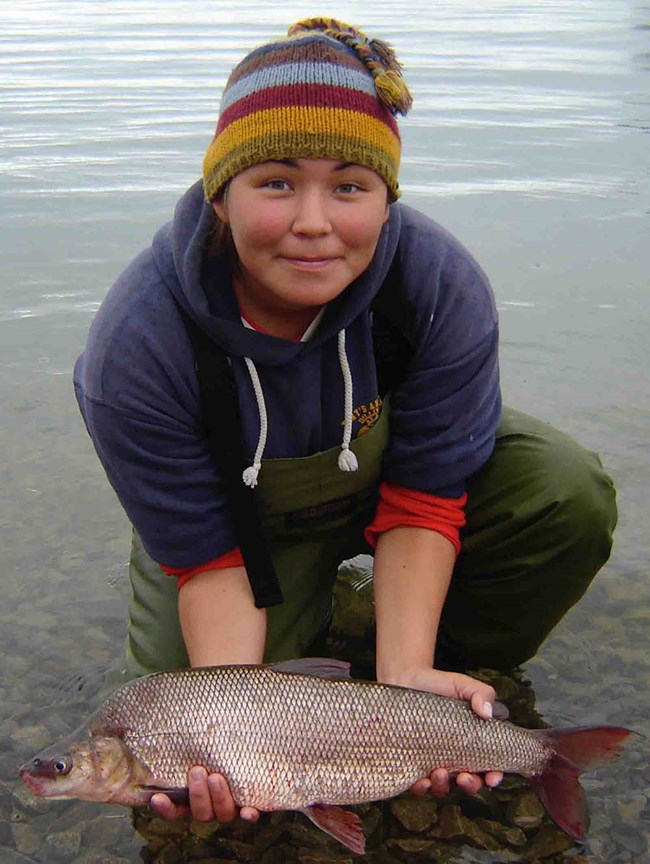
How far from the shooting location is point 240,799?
2844 mm

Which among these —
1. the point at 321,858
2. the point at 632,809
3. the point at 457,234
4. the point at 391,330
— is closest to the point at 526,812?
the point at 632,809

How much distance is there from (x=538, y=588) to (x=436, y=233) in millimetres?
1177

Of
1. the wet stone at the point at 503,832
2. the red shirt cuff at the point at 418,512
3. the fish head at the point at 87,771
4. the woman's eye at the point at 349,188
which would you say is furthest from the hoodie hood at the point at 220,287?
the wet stone at the point at 503,832

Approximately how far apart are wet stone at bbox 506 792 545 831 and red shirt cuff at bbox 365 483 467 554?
762 mm

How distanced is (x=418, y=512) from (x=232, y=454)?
0.60 meters

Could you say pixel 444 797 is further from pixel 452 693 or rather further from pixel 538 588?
pixel 538 588

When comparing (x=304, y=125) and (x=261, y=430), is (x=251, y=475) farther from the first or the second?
(x=304, y=125)

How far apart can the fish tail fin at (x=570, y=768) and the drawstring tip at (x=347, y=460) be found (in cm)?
93

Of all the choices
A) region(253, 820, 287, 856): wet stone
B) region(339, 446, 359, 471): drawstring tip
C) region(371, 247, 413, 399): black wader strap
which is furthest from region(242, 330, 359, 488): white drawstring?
region(253, 820, 287, 856): wet stone

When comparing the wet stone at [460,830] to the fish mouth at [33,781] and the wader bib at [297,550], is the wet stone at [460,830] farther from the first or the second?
the fish mouth at [33,781]

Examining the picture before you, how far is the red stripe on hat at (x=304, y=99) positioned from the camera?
9.16 ft

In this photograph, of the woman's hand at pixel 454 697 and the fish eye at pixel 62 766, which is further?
the woman's hand at pixel 454 697

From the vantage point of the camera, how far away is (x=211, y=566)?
336cm

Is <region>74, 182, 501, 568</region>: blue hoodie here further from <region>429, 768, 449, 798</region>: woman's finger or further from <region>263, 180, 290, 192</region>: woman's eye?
<region>429, 768, 449, 798</region>: woman's finger
